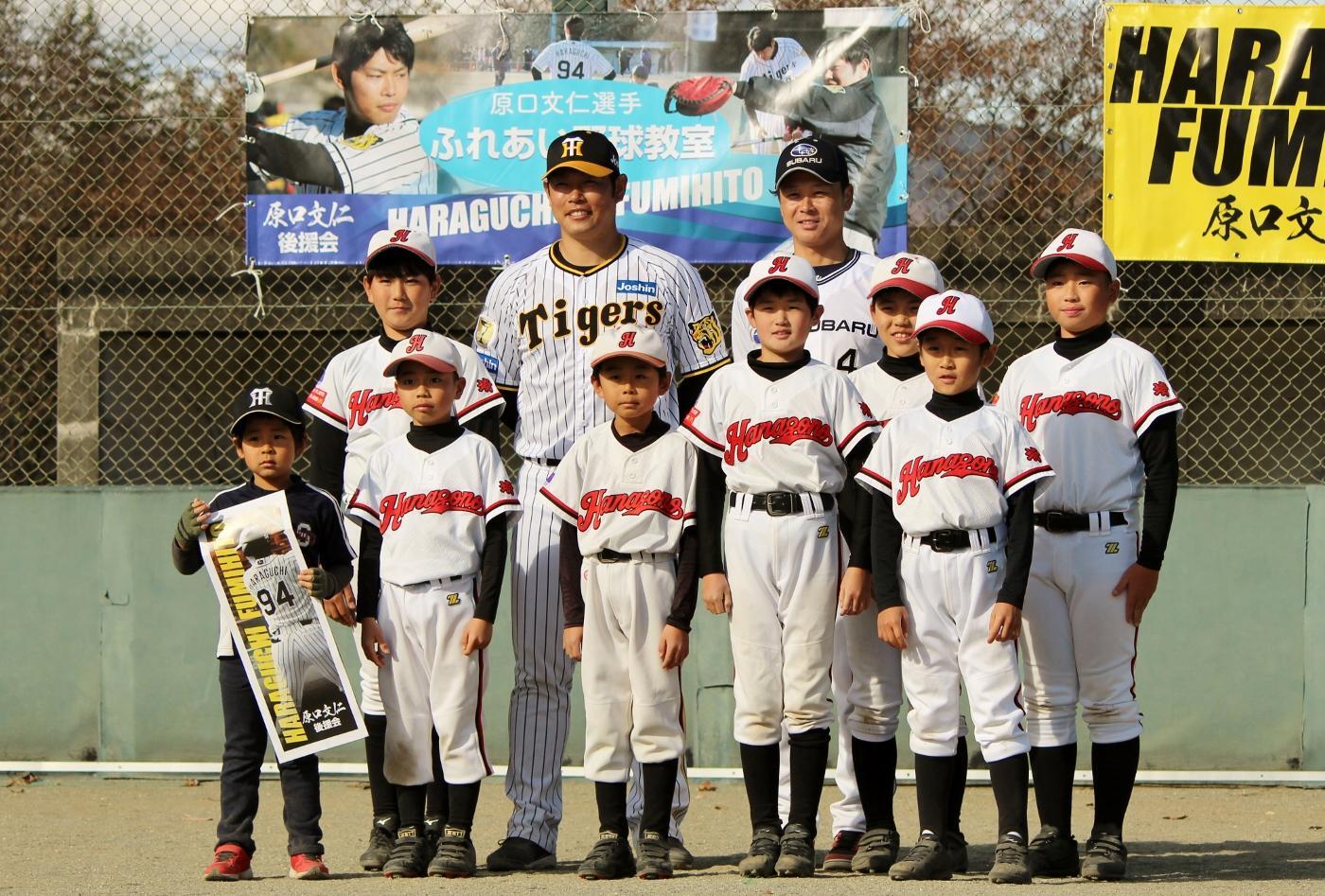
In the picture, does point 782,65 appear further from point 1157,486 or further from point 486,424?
point 1157,486

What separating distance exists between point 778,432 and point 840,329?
0.74 m

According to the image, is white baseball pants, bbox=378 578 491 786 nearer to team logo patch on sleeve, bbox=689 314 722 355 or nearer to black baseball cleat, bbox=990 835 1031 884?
team logo patch on sleeve, bbox=689 314 722 355

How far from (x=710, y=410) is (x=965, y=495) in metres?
0.75

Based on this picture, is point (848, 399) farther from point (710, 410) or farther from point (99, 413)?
point (99, 413)

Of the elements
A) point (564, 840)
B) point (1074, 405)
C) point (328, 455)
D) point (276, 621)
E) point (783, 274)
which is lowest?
point (564, 840)

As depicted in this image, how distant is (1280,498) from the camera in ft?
22.7

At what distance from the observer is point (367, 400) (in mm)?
5160

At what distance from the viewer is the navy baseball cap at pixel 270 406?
16.0 feet

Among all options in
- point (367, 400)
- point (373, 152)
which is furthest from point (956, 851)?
point (373, 152)

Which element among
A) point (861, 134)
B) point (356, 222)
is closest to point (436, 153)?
point (356, 222)

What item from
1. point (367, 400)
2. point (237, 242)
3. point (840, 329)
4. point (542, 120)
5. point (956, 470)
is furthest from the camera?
point (237, 242)

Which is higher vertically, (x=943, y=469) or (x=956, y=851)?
(x=943, y=469)

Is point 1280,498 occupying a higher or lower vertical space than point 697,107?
lower

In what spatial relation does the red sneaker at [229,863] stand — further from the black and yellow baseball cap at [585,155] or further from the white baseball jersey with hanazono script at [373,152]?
the white baseball jersey with hanazono script at [373,152]
